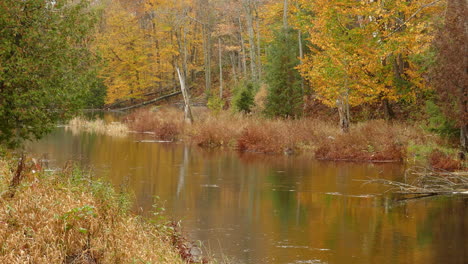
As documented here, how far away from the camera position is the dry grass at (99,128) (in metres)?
39.4

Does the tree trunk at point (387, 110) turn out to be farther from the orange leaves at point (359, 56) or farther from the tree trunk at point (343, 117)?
the tree trunk at point (343, 117)

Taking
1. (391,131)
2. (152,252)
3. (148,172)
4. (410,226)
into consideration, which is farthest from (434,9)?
(152,252)

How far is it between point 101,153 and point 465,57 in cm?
1605

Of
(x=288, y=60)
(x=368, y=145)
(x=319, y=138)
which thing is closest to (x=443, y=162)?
(x=368, y=145)

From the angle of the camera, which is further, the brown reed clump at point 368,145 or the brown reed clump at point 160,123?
the brown reed clump at point 160,123

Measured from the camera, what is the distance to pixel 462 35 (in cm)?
2116

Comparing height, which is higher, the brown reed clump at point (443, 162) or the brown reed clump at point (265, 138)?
the brown reed clump at point (265, 138)

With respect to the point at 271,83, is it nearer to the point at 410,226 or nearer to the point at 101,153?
the point at 101,153

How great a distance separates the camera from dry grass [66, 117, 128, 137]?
39.4 meters

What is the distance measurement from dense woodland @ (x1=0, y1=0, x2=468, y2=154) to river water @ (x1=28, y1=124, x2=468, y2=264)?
3.33 meters

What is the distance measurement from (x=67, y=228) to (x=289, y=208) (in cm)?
844

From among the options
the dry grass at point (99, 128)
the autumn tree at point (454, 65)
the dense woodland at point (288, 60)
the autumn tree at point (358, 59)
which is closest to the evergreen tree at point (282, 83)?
the dense woodland at point (288, 60)

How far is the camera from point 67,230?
8.56 meters

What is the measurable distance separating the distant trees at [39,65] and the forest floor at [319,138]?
42.3 feet
